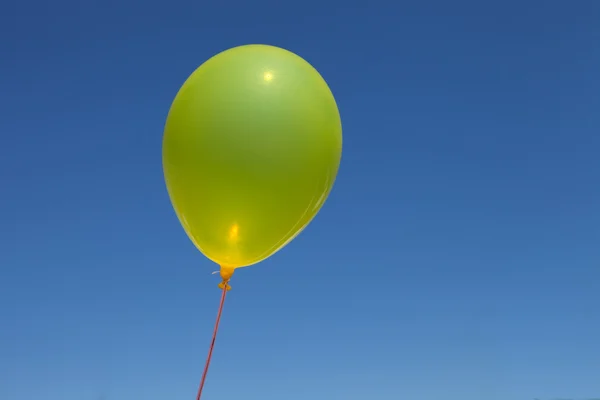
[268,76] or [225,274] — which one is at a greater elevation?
[268,76]

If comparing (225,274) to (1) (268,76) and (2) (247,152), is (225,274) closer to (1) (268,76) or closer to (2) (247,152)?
(2) (247,152)

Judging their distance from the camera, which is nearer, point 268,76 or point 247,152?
point 247,152

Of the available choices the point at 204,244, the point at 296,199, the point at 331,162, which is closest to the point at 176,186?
the point at 204,244

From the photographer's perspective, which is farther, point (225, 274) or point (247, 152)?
point (225, 274)

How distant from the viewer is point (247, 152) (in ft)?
18.2

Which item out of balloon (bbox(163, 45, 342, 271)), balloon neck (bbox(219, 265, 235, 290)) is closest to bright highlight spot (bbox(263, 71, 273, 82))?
balloon (bbox(163, 45, 342, 271))

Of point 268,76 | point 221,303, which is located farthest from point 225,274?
point 268,76

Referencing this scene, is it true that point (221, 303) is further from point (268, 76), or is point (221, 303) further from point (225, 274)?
point (268, 76)

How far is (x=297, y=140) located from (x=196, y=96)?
1096 mm

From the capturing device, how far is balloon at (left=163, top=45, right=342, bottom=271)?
5.60m

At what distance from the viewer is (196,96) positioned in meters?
5.91

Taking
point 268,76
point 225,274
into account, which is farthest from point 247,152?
point 225,274

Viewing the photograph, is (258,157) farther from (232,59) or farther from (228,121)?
(232,59)

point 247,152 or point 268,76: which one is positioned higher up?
point 268,76
